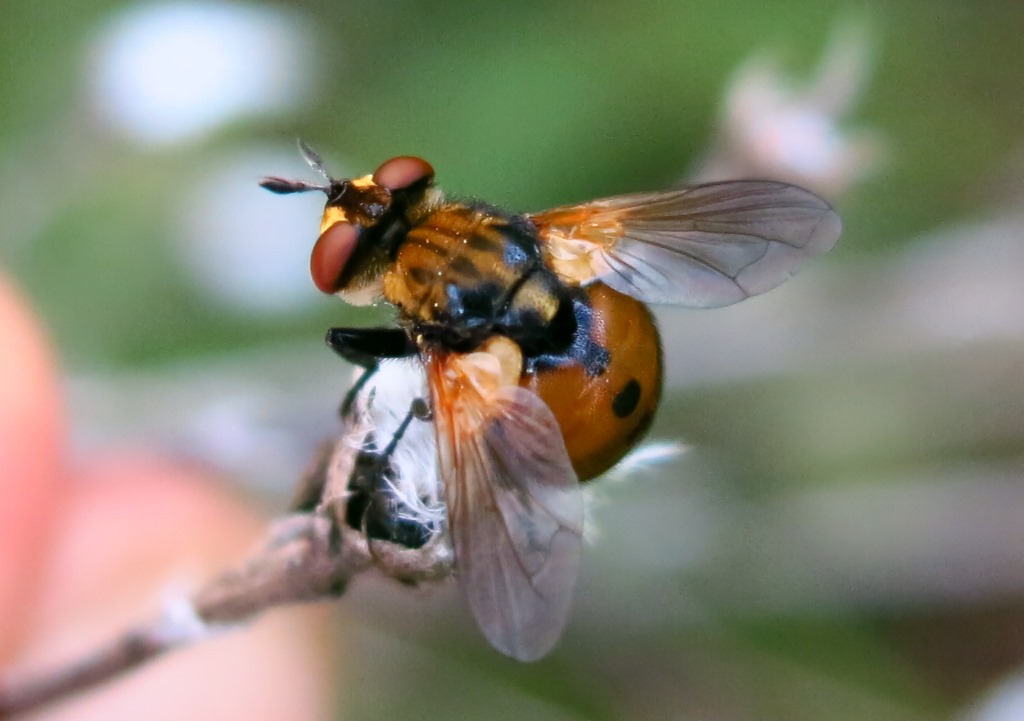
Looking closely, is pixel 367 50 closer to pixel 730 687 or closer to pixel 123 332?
pixel 123 332

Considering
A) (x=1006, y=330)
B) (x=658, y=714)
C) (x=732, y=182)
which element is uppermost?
(x=732, y=182)

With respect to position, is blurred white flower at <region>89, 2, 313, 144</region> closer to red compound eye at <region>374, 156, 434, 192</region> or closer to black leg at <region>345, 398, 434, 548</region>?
red compound eye at <region>374, 156, 434, 192</region>

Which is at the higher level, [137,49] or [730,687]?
[137,49]

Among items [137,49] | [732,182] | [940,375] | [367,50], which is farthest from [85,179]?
[940,375]

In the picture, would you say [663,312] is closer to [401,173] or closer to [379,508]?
[401,173]

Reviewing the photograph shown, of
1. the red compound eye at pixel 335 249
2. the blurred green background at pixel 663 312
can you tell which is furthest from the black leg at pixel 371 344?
the blurred green background at pixel 663 312

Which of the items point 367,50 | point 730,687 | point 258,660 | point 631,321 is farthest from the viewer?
point 367,50

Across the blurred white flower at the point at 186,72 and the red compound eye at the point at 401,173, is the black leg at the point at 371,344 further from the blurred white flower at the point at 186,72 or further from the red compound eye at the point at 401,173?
the blurred white flower at the point at 186,72
